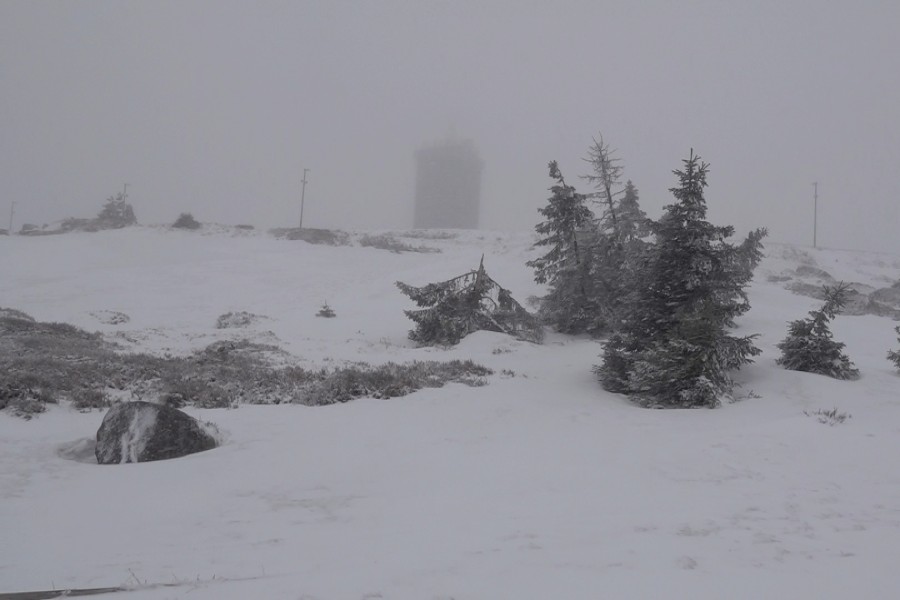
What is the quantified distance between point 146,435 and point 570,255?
57.4 feet

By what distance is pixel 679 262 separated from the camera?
13.1m

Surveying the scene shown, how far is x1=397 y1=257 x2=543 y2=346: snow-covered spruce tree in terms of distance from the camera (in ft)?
64.8

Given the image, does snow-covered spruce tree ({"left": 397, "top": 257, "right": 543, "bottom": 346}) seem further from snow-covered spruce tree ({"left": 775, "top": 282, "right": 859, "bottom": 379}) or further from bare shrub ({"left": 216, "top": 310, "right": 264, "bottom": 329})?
snow-covered spruce tree ({"left": 775, "top": 282, "right": 859, "bottom": 379})

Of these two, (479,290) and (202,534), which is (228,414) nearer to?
(202,534)

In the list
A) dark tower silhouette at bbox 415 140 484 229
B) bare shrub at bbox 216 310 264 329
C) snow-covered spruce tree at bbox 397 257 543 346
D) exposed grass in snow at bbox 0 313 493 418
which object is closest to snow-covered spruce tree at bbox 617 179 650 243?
snow-covered spruce tree at bbox 397 257 543 346

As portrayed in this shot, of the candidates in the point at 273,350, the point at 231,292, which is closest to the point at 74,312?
the point at 231,292

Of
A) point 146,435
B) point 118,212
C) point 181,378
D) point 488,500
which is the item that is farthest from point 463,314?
point 118,212

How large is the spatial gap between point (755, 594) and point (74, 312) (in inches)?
1113

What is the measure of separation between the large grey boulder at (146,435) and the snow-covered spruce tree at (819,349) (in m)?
14.9

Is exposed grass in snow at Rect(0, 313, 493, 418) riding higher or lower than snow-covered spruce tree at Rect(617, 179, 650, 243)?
lower

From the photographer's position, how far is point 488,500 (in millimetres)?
5457

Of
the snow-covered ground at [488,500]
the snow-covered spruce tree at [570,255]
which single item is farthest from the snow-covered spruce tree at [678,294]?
the snow-covered spruce tree at [570,255]

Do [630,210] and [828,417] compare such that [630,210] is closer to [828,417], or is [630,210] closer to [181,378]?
[828,417]

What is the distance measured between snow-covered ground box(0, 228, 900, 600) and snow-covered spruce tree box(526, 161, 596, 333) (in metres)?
8.07
